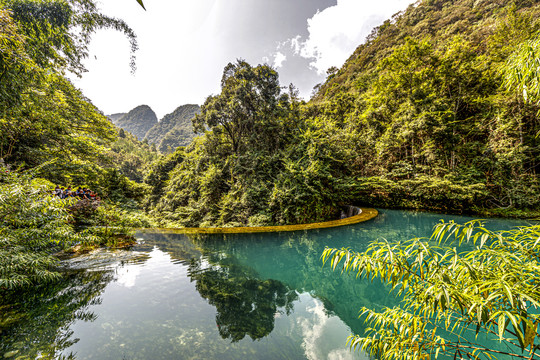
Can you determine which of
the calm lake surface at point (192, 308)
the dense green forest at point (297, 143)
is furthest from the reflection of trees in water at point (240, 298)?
the dense green forest at point (297, 143)

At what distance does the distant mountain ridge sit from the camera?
5556 centimetres

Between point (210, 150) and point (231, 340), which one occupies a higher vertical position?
point (210, 150)

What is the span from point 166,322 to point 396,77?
55.4ft

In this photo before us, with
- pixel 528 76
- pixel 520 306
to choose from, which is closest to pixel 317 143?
pixel 528 76

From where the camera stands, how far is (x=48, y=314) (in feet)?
8.82

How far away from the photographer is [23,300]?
2.94m

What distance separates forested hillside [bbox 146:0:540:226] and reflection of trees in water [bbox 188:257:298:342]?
17.1 feet

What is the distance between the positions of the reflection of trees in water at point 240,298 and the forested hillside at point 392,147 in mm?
5203

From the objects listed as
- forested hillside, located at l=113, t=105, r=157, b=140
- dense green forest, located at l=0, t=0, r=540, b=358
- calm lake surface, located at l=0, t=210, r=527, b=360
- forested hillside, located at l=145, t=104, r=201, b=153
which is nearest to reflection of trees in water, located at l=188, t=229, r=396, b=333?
calm lake surface, located at l=0, t=210, r=527, b=360

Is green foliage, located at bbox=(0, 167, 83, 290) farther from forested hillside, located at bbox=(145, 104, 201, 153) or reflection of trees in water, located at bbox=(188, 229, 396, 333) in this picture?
forested hillside, located at bbox=(145, 104, 201, 153)

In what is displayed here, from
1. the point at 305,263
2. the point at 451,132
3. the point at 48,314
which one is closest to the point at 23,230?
the point at 48,314

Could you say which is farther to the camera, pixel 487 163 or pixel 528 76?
pixel 487 163

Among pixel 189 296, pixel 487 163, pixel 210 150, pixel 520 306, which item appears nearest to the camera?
pixel 520 306

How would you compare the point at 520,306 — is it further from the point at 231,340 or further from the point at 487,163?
the point at 487,163
